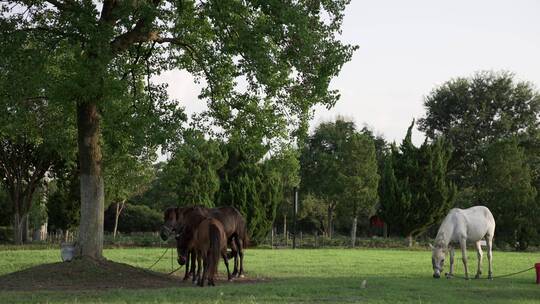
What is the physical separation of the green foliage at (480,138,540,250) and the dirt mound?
111 feet

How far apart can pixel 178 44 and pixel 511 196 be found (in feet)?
111

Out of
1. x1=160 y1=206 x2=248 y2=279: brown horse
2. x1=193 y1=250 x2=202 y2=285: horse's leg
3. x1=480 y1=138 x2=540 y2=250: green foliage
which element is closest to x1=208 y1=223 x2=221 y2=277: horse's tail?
x1=193 y1=250 x2=202 y2=285: horse's leg

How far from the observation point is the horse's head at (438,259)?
787 inches

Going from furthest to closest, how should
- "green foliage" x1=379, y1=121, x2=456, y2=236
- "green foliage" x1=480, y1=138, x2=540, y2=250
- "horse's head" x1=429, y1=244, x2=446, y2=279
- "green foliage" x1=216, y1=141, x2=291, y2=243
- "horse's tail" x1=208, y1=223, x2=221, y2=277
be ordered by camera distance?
"green foliage" x1=379, y1=121, x2=456, y2=236 → "green foliage" x1=480, y1=138, x2=540, y2=250 → "green foliage" x1=216, y1=141, x2=291, y2=243 → "horse's head" x1=429, y1=244, x2=446, y2=279 → "horse's tail" x1=208, y1=223, x2=221, y2=277

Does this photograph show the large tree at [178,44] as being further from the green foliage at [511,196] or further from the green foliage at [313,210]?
the green foliage at [313,210]

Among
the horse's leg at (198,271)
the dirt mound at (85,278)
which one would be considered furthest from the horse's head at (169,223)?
the horse's leg at (198,271)

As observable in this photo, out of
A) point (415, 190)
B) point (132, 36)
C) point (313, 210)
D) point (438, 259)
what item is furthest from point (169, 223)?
point (313, 210)

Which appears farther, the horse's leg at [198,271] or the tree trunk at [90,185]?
the tree trunk at [90,185]

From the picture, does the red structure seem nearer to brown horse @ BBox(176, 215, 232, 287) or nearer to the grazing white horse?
the grazing white horse

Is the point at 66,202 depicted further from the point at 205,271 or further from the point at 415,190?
the point at 205,271

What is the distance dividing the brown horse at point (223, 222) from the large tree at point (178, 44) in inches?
77.1

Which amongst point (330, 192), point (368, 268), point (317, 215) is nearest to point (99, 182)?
point (368, 268)

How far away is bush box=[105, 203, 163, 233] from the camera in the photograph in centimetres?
6069

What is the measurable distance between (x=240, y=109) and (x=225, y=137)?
108cm
